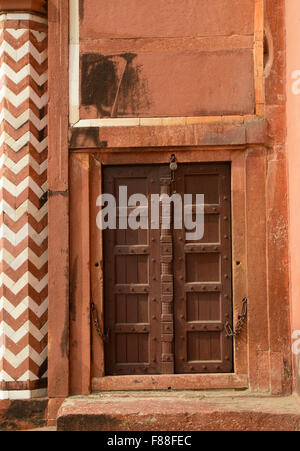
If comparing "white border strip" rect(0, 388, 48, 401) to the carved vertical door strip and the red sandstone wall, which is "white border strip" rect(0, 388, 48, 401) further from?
the red sandstone wall

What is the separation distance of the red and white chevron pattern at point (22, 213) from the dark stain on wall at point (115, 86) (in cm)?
48

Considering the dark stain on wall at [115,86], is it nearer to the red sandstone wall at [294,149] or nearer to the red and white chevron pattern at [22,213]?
the red and white chevron pattern at [22,213]

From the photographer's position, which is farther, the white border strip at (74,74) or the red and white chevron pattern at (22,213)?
the white border strip at (74,74)

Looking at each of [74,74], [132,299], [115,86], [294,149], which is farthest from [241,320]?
[74,74]

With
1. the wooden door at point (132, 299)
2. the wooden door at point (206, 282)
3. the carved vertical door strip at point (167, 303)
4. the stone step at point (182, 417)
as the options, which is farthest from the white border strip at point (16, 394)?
the wooden door at point (206, 282)

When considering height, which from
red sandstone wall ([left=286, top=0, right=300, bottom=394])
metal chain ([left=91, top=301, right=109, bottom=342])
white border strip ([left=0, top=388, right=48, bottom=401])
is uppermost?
red sandstone wall ([left=286, top=0, right=300, bottom=394])

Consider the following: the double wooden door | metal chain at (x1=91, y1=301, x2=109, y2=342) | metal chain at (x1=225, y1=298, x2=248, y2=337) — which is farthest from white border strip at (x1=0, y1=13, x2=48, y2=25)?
metal chain at (x1=225, y1=298, x2=248, y2=337)

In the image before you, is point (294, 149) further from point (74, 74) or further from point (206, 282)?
point (74, 74)

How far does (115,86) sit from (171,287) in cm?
190

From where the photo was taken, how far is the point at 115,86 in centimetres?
507

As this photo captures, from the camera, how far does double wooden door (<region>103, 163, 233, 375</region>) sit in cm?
505

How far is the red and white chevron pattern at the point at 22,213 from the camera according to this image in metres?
4.95

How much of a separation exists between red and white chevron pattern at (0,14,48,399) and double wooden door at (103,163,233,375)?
0.61 m

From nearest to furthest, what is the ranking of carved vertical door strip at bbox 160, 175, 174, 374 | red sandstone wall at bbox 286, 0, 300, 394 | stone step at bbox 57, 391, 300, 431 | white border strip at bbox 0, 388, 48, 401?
stone step at bbox 57, 391, 300, 431 < red sandstone wall at bbox 286, 0, 300, 394 < white border strip at bbox 0, 388, 48, 401 < carved vertical door strip at bbox 160, 175, 174, 374
